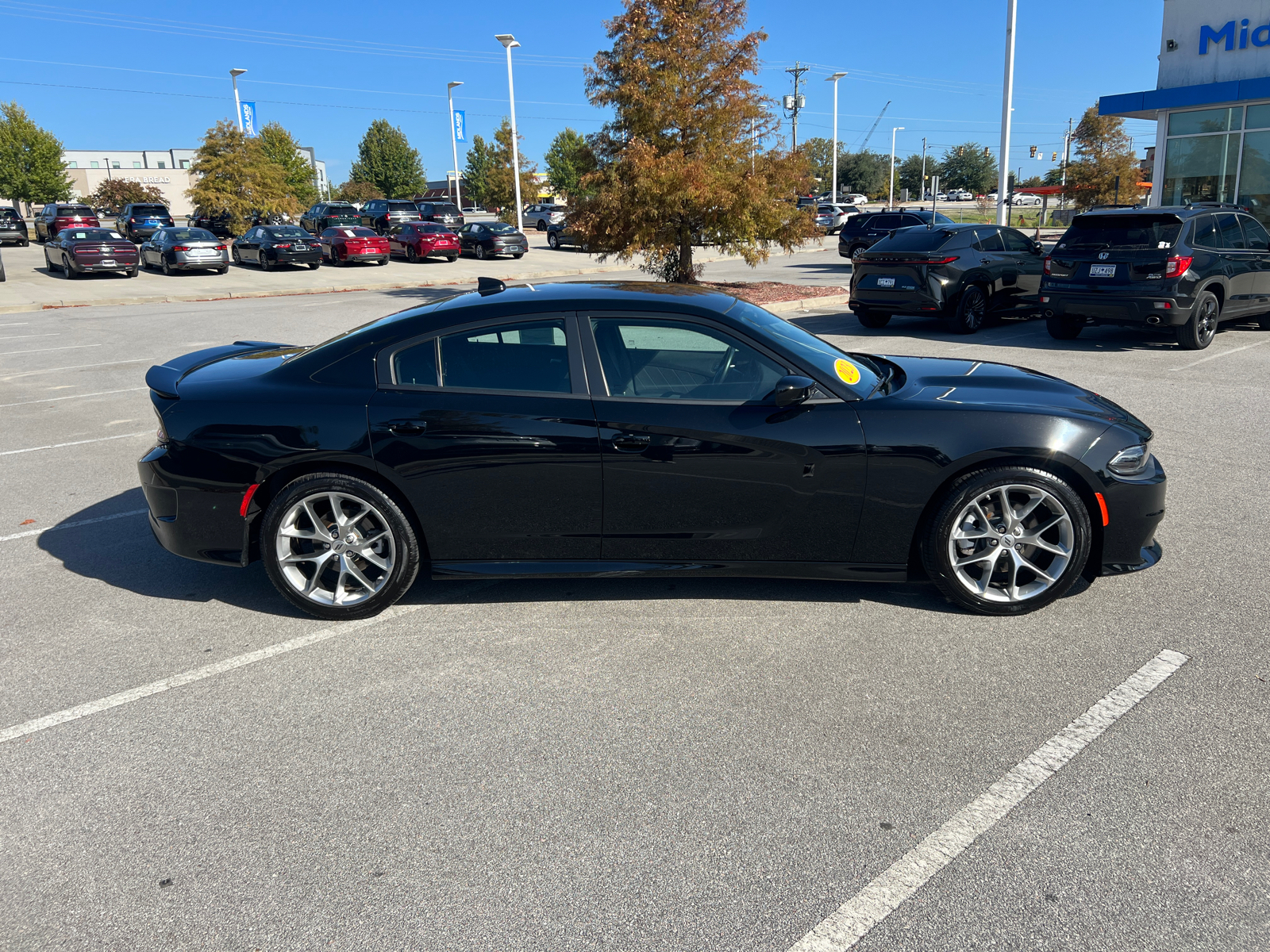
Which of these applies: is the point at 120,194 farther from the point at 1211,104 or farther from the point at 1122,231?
the point at 1122,231

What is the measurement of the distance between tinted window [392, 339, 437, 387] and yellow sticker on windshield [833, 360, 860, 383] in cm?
191

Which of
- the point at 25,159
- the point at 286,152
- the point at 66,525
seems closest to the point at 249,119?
the point at 286,152

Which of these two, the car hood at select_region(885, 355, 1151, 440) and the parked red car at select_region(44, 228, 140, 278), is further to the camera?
the parked red car at select_region(44, 228, 140, 278)

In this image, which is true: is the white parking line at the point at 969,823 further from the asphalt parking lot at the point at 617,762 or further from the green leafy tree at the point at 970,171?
the green leafy tree at the point at 970,171

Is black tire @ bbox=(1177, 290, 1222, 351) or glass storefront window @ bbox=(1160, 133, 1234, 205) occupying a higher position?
glass storefront window @ bbox=(1160, 133, 1234, 205)

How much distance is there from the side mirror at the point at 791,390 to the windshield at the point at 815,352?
0.70 feet

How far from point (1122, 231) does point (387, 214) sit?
131ft

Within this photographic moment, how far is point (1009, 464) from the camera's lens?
4.35m

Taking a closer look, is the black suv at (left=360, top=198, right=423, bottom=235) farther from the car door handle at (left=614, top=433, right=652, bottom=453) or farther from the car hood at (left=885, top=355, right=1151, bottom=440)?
the car door handle at (left=614, top=433, right=652, bottom=453)

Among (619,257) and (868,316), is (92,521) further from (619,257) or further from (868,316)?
(619,257)

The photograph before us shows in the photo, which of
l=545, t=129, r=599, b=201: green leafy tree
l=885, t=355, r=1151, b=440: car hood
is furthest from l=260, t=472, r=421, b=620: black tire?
l=545, t=129, r=599, b=201: green leafy tree

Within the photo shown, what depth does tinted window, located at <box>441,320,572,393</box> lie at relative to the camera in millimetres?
4457

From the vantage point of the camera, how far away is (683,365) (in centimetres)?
457

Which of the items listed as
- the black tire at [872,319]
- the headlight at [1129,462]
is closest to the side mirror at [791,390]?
the headlight at [1129,462]
